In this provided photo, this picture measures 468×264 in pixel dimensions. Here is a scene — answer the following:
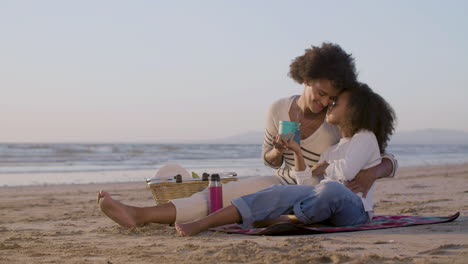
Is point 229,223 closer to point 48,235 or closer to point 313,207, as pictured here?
point 313,207

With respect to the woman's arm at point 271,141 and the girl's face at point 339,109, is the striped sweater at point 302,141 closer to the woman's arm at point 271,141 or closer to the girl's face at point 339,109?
the woman's arm at point 271,141

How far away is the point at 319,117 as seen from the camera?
4.88m

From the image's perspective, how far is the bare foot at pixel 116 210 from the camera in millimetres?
4180

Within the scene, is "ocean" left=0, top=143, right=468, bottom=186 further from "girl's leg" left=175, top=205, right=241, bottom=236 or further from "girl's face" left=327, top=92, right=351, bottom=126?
"girl's face" left=327, top=92, right=351, bottom=126

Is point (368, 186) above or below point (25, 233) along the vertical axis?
above

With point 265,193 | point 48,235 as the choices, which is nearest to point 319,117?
point 265,193

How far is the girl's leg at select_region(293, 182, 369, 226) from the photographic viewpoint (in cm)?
404

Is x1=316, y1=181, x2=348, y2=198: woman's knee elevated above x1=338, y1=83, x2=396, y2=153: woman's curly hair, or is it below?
below

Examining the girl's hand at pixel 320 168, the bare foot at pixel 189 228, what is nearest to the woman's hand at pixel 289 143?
the girl's hand at pixel 320 168

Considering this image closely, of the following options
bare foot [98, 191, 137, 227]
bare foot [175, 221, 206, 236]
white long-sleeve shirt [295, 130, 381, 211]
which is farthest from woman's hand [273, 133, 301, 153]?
bare foot [98, 191, 137, 227]

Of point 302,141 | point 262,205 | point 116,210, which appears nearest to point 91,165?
point 302,141

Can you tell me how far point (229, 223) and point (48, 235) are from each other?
1.47m

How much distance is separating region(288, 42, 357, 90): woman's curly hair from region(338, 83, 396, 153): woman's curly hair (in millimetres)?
119

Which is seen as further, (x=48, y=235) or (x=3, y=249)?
(x=48, y=235)
